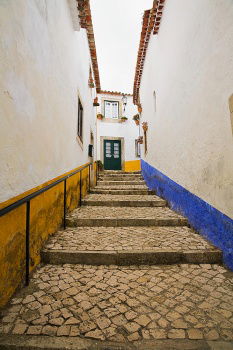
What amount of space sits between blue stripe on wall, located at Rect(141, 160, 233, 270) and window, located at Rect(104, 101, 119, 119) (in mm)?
10017

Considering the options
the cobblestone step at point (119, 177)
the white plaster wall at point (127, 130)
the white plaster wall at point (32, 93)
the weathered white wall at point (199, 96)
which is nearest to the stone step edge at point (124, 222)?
the weathered white wall at point (199, 96)

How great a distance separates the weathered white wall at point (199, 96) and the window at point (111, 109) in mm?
8671

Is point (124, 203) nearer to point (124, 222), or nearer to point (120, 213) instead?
point (120, 213)

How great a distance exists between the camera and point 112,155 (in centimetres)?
1393

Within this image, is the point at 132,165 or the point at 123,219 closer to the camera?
the point at 123,219

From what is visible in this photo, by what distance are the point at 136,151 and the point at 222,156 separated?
1150cm

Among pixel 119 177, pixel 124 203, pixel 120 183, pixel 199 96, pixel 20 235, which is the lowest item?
pixel 124 203

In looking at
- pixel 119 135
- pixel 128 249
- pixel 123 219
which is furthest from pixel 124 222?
pixel 119 135

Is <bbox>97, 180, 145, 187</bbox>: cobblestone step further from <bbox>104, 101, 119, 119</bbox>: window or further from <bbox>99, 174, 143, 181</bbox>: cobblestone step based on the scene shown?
<bbox>104, 101, 119, 119</bbox>: window

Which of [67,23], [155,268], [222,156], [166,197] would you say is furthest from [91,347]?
[67,23]

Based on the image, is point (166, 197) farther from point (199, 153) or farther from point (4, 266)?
point (4, 266)

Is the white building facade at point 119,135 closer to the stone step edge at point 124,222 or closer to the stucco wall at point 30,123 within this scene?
the stucco wall at point 30,123

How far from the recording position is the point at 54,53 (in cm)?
332

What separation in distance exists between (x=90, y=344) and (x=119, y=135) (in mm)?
13096
